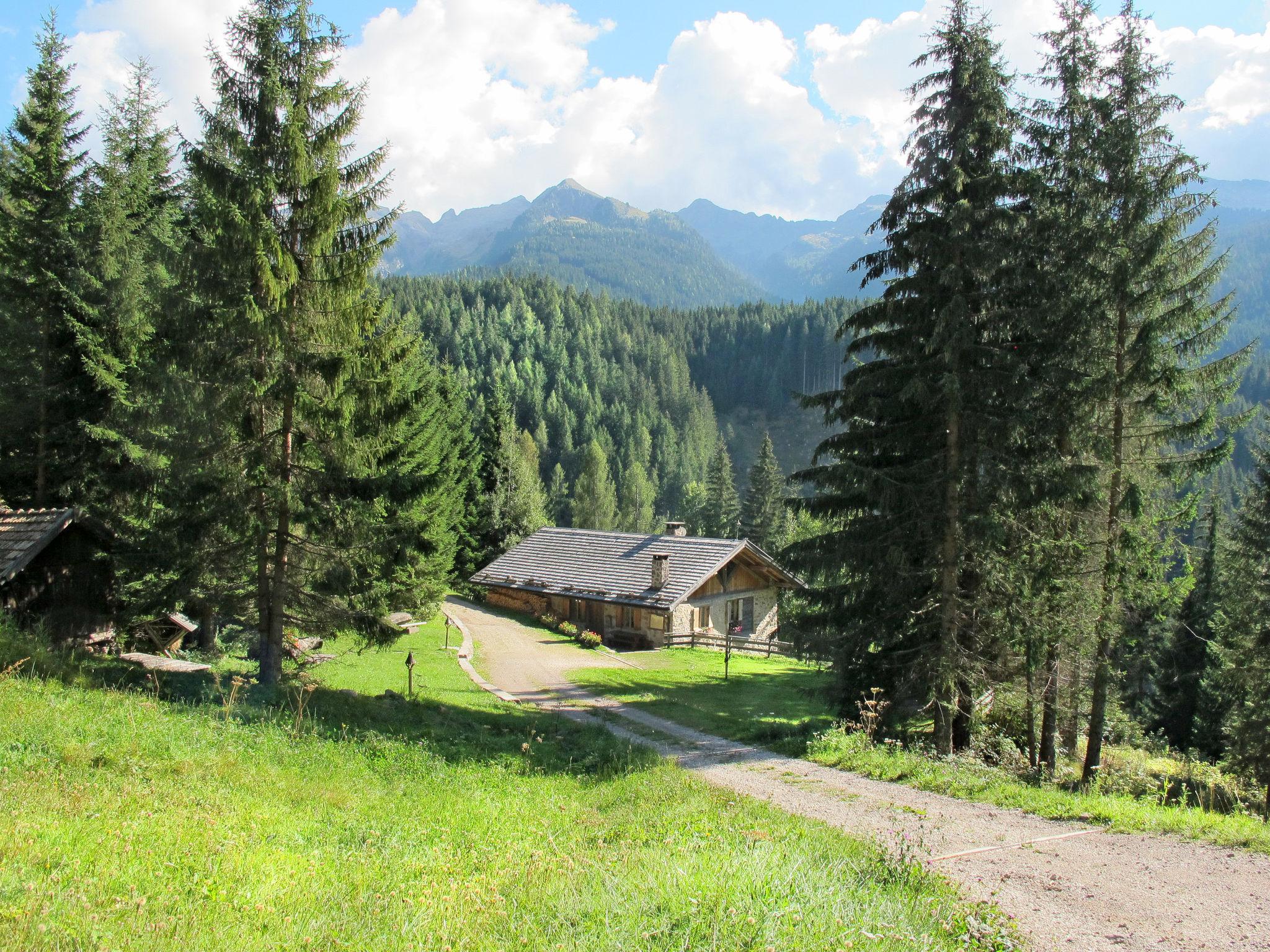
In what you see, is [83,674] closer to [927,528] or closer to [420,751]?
[420,751]

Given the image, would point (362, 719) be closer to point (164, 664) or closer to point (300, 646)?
point (164, 664)

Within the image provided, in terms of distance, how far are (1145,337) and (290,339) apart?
15.4 metres

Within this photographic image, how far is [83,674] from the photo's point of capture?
37.6 feet

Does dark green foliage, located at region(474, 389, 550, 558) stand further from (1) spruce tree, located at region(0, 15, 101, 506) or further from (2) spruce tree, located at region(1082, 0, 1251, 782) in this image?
(2) spruce tree, located at region(1082, 0, 1251, 782)

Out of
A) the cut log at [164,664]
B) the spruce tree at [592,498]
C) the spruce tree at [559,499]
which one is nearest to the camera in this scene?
the cut log at [164,664]

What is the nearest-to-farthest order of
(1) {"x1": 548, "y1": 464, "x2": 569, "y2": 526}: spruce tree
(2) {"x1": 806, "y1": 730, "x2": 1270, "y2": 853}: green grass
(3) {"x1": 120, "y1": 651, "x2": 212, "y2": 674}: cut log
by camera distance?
(2) {"x1": 806, "y1": 730, "x2": 1270, "y2": 853}: green grass < (3) {"x1": 120, "y1": 651, "x2": 212, "y2": 674}: cut log < (1) {"x1": 548, "y1": 464, "x2": 569, "y2": 526}: spruce tree

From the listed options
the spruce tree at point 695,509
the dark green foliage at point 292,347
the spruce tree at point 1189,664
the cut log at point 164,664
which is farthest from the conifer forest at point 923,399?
the spruce tree at point 695,509

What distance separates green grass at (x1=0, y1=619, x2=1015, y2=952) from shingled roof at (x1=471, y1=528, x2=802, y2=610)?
23.3m

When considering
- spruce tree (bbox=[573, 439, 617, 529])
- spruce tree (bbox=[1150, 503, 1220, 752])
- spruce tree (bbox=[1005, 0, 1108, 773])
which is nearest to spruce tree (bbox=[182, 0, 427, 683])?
spruce tree (bbox=[1005, 0, 1108, 773])

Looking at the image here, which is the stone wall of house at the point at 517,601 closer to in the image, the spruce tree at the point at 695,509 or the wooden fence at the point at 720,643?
the wooden fence at the point at 720,643

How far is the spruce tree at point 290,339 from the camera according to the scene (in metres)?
12.9

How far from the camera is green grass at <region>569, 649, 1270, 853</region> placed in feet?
31.1

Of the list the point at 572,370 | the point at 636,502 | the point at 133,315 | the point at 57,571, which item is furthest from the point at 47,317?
the point at 572,370

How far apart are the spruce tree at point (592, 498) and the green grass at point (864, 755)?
1977 inches
